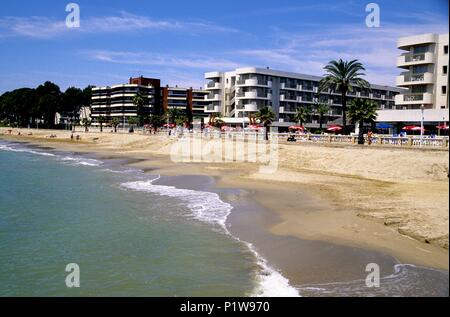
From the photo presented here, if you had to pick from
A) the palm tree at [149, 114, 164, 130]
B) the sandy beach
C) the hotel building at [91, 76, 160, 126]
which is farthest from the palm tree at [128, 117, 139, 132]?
the sandy beach

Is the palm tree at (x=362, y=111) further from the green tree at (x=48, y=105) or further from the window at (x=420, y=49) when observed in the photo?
the green tree at (x=48, y=105)

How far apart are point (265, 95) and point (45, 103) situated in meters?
92.9

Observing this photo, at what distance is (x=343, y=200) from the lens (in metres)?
22.9

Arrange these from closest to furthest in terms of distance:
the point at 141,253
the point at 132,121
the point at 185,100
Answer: the point at 141,253 → the point at 132,121 → the point at 185,100

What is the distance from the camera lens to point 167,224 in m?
18.7

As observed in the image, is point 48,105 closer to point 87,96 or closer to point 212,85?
point 87,96

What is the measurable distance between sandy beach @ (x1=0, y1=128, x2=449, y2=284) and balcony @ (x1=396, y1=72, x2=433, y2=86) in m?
25.0

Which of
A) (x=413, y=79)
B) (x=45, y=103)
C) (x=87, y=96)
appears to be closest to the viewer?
(x=413, y=79)

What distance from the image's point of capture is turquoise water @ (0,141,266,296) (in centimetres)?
1175

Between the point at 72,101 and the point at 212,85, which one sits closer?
the point at 212,85

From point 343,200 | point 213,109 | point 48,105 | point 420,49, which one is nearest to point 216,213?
point 343,200

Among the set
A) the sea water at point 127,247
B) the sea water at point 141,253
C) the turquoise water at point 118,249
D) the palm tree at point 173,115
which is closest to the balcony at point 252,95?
the palm tree at point 173,115

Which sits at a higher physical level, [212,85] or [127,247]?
[212,85]

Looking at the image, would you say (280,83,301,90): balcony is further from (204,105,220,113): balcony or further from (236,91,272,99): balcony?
(204,105,220,113): balcony
